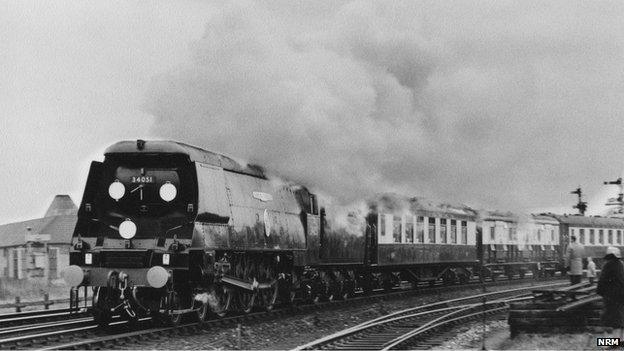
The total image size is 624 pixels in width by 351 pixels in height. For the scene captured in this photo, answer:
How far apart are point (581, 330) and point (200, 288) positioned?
255 inches

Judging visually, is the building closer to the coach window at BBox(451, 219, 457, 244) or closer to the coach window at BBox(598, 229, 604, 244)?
the coach window at BBox(451, 219, 457, 244)

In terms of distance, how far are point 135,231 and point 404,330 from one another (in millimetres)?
5284

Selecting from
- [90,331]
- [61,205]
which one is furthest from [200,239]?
[61,205]

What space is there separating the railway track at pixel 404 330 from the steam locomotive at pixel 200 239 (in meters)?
2.46

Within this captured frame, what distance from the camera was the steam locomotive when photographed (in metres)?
13.7

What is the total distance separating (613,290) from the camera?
1168 centimetres

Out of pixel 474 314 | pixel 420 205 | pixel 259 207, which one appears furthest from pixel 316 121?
pixel 420 205

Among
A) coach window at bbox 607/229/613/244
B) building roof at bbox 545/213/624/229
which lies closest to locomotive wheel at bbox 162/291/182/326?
building roof at bbox 545/213/624/229

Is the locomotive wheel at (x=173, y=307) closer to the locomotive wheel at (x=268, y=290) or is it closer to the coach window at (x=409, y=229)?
the locomotive wheel at (x=268, y=290)

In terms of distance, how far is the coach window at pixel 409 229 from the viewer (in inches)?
997

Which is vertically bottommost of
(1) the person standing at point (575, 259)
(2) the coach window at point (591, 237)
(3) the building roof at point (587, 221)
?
(1) the person standing at point (575, 259)

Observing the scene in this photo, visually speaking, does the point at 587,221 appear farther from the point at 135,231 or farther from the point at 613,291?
the point at 135,231

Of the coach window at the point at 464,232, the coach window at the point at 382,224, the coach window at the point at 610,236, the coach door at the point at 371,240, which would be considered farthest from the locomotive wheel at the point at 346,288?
the coach window at the point at 610,236

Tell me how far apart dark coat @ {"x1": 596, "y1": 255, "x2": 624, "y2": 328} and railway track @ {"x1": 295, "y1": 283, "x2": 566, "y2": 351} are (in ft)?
9.79
